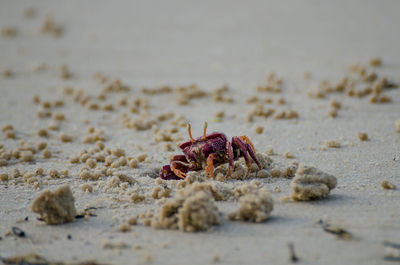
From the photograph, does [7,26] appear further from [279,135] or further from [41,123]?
[279,135]

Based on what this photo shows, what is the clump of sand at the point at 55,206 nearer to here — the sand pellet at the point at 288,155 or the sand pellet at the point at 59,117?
the sand pellet at the point at 288,155

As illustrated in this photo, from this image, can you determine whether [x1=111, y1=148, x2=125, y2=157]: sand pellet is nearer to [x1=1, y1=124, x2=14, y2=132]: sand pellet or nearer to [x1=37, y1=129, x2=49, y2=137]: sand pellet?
[x1=37, y1=129, x2=49, y2=137]: sand pellet

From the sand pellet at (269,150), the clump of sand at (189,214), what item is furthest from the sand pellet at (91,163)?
the sand pellet at (269,150)

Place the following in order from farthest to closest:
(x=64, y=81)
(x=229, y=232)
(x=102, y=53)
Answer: (x=102, y=53) < (x=64, y=81) < (x=229, y=232)

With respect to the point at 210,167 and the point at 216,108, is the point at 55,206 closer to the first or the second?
the point at 210,167

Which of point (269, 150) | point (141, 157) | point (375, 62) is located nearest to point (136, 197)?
point (141, 157)

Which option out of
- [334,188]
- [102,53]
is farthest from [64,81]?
[334,188]

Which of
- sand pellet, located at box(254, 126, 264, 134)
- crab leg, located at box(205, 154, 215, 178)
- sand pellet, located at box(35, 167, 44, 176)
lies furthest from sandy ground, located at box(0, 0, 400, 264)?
crab leg, located at box(205, 154, 215, 178)

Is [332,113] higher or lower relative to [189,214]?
higher
